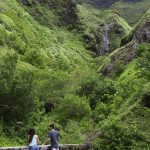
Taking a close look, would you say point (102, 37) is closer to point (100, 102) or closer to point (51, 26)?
point (51, 26)

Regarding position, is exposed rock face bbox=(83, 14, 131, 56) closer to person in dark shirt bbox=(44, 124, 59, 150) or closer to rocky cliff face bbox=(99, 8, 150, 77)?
rocky cliff face bbox=(99, 8, 150, 77)

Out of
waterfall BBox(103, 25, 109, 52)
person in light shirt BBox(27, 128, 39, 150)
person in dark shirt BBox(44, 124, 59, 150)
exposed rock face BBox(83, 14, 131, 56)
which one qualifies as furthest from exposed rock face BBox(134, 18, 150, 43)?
waterfall BBox(103, 25, 109, 52)

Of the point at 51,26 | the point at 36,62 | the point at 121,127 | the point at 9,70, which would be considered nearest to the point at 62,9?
the point at 51,26

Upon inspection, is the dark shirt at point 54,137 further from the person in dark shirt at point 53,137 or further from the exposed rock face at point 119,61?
the exposed rock face at point 119,61

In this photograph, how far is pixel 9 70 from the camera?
40000 millimetres

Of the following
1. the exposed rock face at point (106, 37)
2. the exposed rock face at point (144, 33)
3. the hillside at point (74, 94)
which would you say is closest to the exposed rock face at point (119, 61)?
the hillside at point (74, 94)

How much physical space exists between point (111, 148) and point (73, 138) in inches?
380

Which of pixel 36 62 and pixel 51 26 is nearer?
pixel 36 62

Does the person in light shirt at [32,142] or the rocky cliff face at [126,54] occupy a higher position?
the rocky cliff face at [126,54]

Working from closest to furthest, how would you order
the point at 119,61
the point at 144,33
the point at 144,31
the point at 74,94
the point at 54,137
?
the point at 54,137 < the point at 74,94 < the point at 144,33 < the point at 144,31 < the point at 119,61

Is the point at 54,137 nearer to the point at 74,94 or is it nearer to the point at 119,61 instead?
the point at 74,94

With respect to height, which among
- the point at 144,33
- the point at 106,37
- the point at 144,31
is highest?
the point at 106,37

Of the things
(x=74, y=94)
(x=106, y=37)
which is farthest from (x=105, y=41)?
(x=74, y=94)

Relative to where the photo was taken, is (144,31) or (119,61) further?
(119,61)
